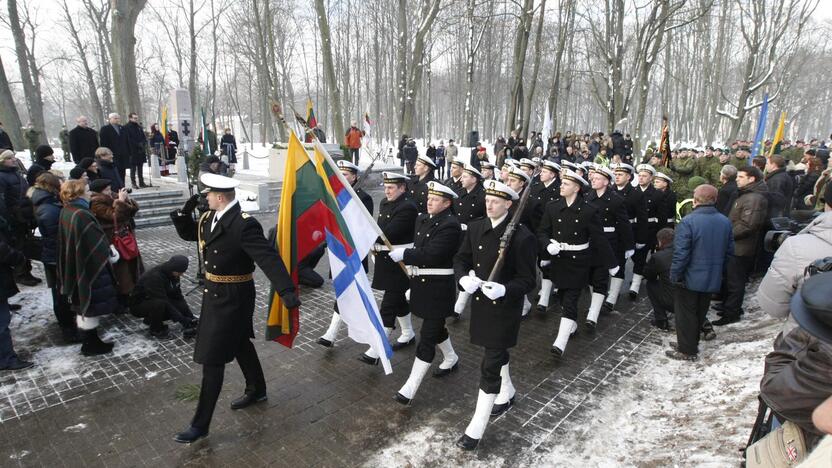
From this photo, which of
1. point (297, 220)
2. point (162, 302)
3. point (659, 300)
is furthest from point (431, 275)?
point (659, 300)

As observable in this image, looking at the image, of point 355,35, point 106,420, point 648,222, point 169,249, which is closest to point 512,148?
point 648,222

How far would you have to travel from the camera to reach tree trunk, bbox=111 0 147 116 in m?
16.0

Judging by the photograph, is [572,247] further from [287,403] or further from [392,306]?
[287,403]

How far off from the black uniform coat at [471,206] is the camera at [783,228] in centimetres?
368

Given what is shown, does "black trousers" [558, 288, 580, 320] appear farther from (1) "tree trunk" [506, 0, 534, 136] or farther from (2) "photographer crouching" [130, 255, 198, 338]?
(1) "tree trunk" [506, 0, 534, 136]

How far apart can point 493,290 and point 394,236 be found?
2.04 m

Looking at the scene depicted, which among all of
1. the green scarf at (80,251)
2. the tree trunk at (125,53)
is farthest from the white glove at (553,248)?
the tree trunk at (125,53)

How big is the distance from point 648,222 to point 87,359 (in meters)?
8.32

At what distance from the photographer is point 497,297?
391cm

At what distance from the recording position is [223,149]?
883 inches

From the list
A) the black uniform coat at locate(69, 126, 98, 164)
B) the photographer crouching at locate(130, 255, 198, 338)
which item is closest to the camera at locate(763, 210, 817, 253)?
the photographer crouching at locate(130, 255, 198, 338)

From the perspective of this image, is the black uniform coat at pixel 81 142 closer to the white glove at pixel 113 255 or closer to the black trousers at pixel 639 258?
A: the white glove at pixel 113 255

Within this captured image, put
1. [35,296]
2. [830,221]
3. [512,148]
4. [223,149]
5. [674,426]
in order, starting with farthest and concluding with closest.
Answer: [223,149]
[512,148]
[35,296]
[674,426]
[830,221]

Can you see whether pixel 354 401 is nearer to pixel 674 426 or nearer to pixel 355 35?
pixel 674 426
